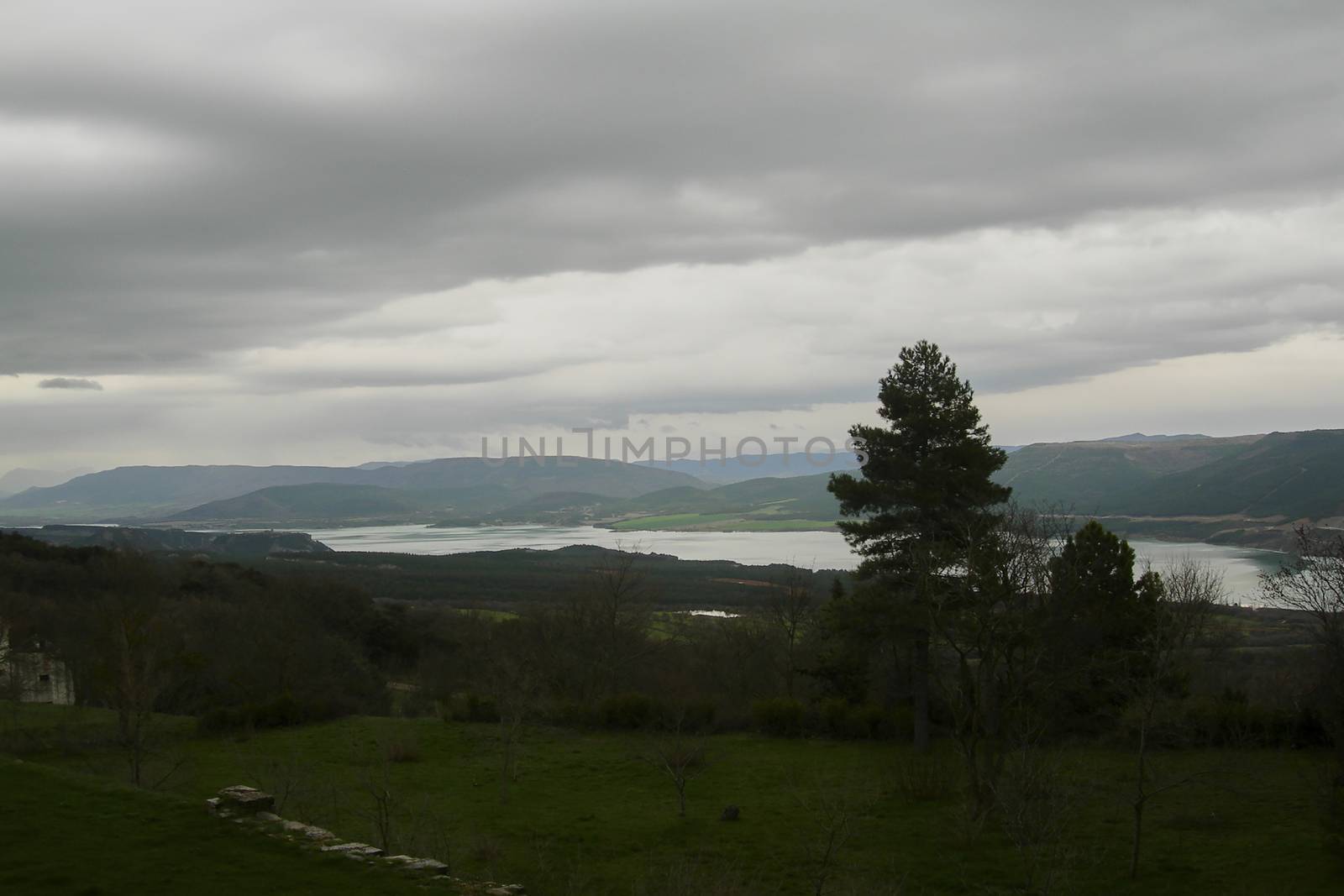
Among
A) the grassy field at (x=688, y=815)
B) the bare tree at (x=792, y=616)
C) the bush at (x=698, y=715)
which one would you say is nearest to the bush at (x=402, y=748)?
the grassy field at (x=688, y=815)

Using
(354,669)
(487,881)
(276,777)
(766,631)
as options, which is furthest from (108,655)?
(766,631)

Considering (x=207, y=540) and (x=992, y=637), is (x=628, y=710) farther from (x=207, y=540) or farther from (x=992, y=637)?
(x=207, y=540)

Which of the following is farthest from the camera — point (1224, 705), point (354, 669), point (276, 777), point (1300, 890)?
point (354, 669)

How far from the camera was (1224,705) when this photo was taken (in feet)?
73.5

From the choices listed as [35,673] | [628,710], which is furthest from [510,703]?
[35,673]

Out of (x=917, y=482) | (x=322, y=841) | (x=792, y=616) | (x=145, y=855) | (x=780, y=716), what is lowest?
(x=780, y=716)

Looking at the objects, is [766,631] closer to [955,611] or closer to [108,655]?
[955,611]

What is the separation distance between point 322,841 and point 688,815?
8.39 meters

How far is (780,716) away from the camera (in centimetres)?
2686

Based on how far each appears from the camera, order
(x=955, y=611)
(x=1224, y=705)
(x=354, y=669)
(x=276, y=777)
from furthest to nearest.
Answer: (x=354, y=669) → (x=1224, y=705) → (x=955, y=611) → (x=276, y=777)

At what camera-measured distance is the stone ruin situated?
10.7 meters

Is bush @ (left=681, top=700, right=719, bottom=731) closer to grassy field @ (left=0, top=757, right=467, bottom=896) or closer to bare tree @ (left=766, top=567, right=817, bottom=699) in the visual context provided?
bare tree @ (left=766, top=567, right=817, bottom=699)

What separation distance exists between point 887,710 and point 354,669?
71.7ft

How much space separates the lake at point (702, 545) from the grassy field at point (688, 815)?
99.1ft
